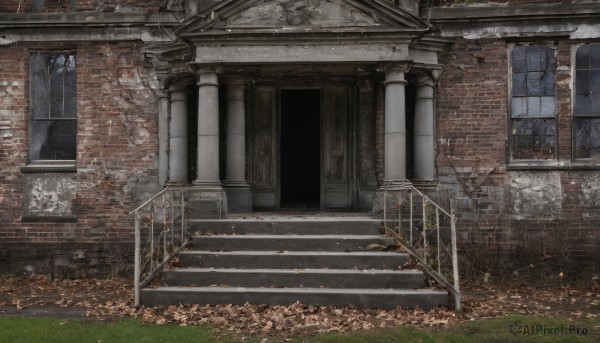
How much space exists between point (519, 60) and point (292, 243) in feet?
19.3

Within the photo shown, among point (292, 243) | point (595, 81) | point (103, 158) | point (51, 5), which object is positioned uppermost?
point (51, 5)

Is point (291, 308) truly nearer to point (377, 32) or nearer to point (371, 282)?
point (371, 282)

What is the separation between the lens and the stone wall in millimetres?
10664

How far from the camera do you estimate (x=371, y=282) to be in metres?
7.90

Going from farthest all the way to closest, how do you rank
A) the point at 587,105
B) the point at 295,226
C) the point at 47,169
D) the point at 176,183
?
the point at 47,169 < the point at 587,105 < the point at 176,183 < the point at 295,226

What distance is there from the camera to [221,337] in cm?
639

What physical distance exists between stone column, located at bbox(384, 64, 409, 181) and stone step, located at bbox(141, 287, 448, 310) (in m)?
2.66

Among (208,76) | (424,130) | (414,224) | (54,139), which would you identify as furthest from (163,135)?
(414,224)

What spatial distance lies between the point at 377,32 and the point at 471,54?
8.14ft

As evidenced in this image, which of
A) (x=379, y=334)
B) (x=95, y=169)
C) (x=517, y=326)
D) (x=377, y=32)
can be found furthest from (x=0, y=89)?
(x=517, y=326)

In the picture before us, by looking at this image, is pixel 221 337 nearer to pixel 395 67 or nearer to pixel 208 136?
pixel 208 136

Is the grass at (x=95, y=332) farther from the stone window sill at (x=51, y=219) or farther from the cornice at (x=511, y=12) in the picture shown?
the cornice at (x=511, y=12)

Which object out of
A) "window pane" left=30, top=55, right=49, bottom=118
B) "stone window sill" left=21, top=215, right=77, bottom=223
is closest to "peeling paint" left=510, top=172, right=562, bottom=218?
"stone window sill" left=21, top=215, right=77, bottom=223

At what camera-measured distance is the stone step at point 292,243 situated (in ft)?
28.7
